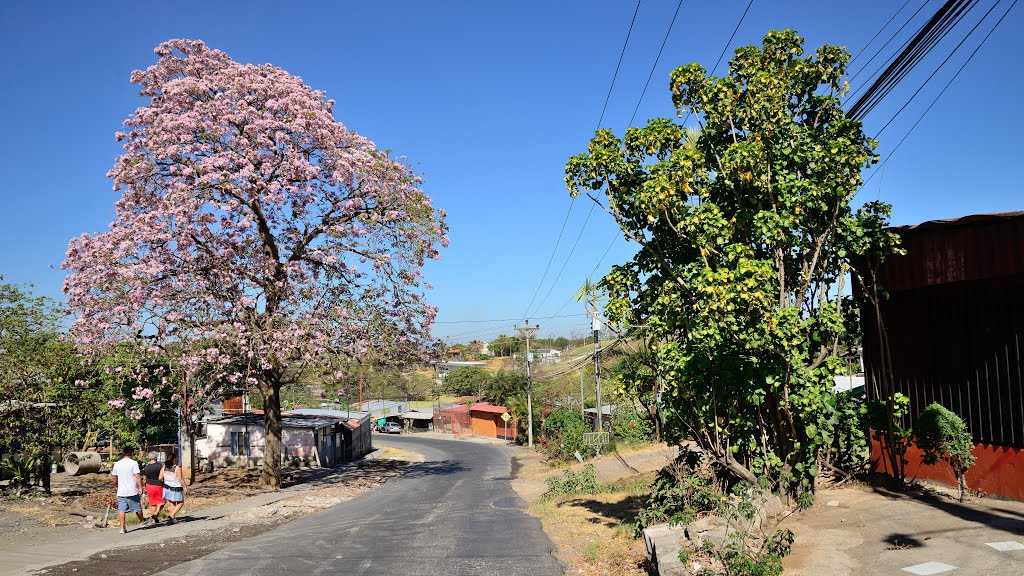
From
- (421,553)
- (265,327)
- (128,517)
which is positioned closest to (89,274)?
(265,327)

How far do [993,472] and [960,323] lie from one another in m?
2.12

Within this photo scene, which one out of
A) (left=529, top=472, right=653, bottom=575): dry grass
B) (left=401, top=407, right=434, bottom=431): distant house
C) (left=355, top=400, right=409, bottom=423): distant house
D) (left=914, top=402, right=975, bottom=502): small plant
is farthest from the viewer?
(left=355, top=400, right=409, bottom=423): distant house

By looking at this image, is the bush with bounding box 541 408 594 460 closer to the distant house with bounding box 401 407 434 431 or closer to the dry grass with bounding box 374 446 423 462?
the dry grass with bounding box 374 446 423 462

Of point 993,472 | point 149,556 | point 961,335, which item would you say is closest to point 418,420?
point 149,556

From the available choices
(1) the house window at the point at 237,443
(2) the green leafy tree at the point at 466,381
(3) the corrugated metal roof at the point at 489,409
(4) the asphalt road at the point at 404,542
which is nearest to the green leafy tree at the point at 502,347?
(2) the green leafy tree at the point at 466,381

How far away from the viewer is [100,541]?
12.2 m

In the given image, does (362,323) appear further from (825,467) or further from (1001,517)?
(1001,517)

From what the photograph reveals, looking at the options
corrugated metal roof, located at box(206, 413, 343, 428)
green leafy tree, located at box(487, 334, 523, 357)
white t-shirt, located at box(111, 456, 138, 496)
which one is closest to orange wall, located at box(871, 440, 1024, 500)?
white t-shirt, located at box(111, 456, 138, 496)

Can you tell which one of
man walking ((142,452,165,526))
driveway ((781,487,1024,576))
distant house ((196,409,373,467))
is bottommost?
distant house ((196,409,373,467))

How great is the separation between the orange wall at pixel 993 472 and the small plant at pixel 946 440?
147 millimetres

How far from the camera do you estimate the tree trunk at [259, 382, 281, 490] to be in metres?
24.1

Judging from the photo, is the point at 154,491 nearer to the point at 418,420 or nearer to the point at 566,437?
the point at 566,437

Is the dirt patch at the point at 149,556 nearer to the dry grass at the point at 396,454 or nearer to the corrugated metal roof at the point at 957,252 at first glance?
the corrugated metal roof at the point at 957,252

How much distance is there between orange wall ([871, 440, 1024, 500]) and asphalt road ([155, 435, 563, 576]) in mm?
5915
